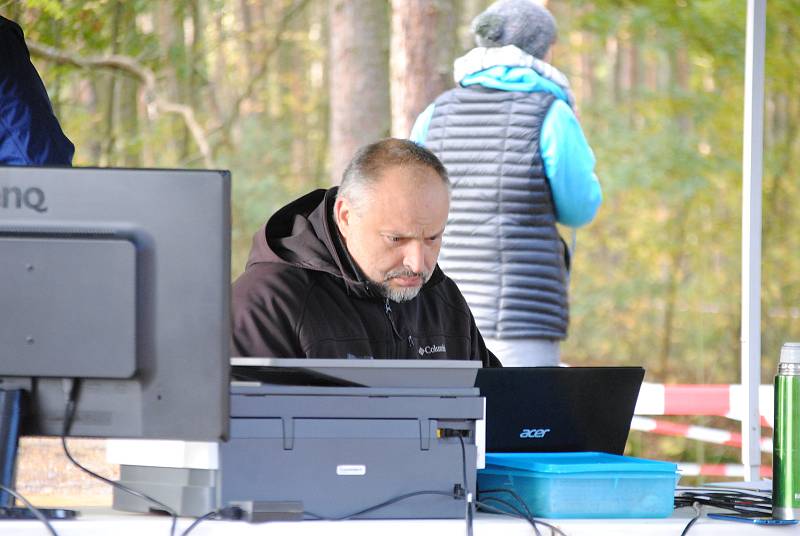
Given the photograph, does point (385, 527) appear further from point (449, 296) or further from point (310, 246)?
point (449, 296)

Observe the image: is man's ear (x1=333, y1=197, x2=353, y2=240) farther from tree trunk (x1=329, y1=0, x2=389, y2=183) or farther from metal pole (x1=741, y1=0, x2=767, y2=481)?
tree trunk (x1=329, y1=0, x2=389, y2=183)

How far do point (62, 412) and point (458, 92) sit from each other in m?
2.77

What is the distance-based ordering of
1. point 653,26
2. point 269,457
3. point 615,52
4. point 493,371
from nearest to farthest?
point 269,457 < point 493,371 < point 653,26 < point 615,52

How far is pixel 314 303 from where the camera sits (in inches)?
116

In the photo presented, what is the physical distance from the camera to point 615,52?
57.0ft

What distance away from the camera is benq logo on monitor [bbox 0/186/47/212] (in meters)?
1.82

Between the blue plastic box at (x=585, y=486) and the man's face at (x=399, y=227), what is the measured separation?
856 millimetres

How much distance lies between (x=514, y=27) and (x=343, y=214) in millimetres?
1543

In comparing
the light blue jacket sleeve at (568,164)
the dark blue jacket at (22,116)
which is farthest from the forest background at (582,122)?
the dark blue jacket at (22,116)

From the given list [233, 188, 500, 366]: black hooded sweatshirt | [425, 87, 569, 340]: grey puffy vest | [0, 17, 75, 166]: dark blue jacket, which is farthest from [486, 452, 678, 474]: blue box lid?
[425, 87, 569, 340]: grey puffy vest

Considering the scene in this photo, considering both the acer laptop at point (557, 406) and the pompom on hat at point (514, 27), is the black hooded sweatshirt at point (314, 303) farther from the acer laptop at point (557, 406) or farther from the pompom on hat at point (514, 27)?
the pompom on hat at point (514, 27)

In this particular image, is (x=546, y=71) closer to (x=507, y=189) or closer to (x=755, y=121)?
→ (x=507, y=189)

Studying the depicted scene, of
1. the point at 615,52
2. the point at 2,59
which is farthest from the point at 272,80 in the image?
the point at 2,59

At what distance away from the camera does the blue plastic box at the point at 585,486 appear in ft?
6.96
